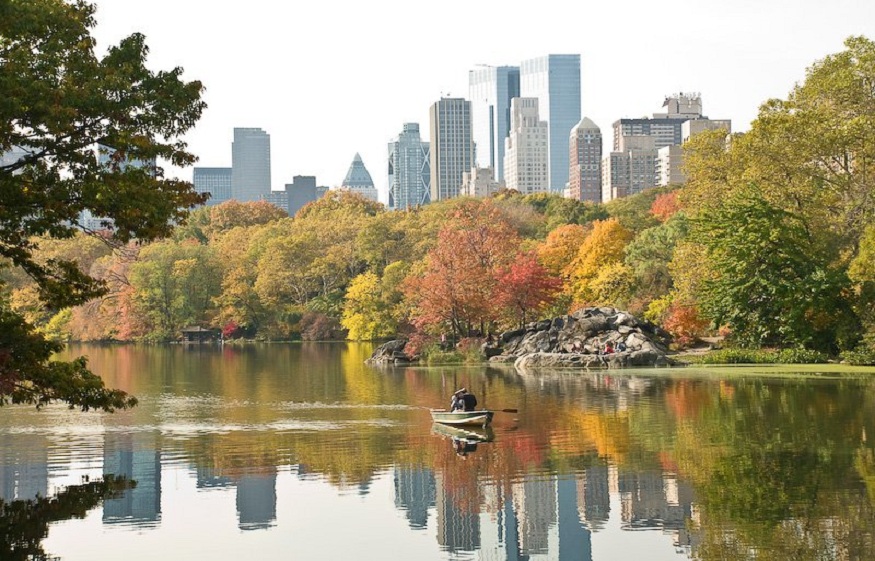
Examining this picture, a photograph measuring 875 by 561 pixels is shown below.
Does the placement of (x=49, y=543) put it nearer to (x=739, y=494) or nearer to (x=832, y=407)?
(x=739, y=494)

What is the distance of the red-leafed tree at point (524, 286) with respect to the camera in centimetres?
5584

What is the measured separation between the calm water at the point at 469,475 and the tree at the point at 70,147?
8.92 ft

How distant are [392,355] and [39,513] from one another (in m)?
36.9

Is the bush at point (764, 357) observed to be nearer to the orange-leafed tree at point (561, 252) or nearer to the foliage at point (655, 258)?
the foliage at point (655, 258)

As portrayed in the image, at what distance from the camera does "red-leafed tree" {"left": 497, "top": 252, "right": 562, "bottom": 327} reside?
183 feet

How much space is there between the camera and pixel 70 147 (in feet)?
63.6

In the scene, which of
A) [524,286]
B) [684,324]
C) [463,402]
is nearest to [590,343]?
[684,324]

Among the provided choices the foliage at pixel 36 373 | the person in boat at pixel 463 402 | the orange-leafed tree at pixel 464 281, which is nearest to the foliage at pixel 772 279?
Result: the orange-leafed tree at pixel 464 281

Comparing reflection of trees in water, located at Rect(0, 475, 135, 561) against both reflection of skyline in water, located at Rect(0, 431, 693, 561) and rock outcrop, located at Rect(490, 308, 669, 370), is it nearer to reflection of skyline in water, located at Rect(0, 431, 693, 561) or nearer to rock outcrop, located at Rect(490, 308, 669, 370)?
reflection of skyline in water, located at Rect(0, 431, 693, 561)

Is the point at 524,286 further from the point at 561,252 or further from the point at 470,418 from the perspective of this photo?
the point at 470,418

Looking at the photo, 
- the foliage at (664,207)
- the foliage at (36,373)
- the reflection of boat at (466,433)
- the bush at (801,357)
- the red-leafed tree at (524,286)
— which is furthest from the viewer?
the foliage at (664,207)

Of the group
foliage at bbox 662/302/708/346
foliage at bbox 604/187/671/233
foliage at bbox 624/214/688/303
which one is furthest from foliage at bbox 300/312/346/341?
foliage at bbox 662/302/708/346

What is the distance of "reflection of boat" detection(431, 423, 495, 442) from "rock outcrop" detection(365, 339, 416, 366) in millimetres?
25654

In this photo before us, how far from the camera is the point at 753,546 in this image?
16359 millimetres
